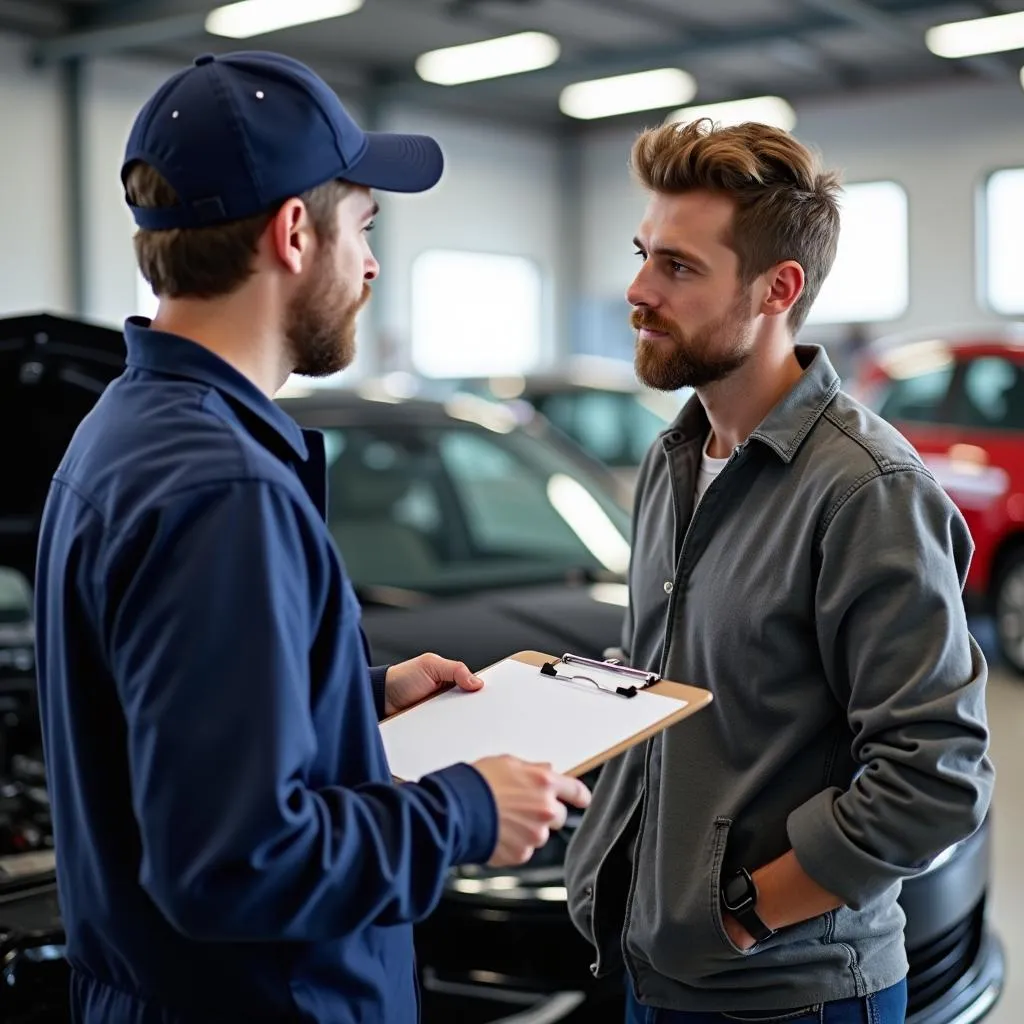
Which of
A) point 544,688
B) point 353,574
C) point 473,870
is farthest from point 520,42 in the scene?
point 544,688

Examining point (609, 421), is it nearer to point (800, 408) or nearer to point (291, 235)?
point (800, 408)

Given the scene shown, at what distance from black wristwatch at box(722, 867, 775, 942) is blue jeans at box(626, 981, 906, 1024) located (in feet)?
0.34

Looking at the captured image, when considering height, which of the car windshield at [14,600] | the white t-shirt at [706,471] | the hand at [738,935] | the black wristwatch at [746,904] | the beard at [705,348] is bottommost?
the hand at [738,935]

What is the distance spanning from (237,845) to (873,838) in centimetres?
69

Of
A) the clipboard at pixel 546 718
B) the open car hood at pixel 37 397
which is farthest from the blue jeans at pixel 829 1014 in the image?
the open car hood at pixel 37 397

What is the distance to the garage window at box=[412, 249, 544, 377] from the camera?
14102 mm

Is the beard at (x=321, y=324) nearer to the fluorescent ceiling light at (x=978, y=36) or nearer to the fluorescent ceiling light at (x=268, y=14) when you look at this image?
the fluorescent ceiling light at (x=268, y=14)

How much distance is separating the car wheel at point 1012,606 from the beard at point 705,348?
498 cm

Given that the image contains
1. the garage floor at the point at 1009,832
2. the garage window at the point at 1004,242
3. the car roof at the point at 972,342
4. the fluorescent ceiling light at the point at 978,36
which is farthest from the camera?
the garage window at the point at 1004,242

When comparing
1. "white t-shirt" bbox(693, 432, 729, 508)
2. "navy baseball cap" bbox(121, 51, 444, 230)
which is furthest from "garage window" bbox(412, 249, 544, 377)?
"navy baseball cap" bbox(121, 51, 444, 230)

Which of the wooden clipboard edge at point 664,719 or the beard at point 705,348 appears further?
the beard at point 705,348

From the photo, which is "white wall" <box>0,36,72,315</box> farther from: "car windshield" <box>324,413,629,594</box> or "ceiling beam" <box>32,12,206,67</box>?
"car windshield" <box>324,413,629,594</box>

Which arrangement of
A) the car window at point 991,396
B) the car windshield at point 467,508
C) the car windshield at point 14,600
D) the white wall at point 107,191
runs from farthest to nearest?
the white wall at point 107,191 < the car window at point 991,396 < the car windshield at point 467,508 < the car windshield at point 14,600

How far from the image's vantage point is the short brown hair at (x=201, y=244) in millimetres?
1157
